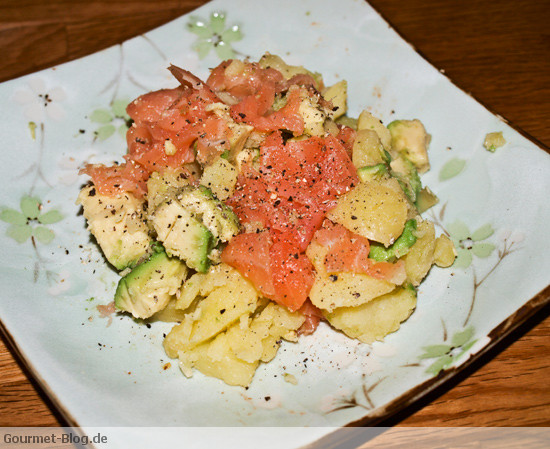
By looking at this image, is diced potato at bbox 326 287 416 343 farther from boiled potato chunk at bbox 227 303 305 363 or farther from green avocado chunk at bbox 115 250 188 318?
green avocado chunk at bbox 115 250 188 318

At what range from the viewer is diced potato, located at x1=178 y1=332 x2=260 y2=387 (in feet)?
8.70

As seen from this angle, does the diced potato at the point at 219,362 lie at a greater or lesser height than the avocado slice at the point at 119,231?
lesser

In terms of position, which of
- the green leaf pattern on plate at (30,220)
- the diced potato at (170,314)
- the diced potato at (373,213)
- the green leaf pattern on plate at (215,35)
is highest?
the green leaf pattern on plate at (215,35)

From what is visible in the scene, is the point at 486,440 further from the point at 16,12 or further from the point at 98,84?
the point at 16,12

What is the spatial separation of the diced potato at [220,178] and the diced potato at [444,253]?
1.11 m

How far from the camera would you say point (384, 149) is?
10.6 feet

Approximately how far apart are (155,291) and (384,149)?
1484 mm

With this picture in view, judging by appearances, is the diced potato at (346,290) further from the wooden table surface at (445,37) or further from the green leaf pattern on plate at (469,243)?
the wooden table surface at (445,37)

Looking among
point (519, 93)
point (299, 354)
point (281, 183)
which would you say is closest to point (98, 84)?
point (281, 183)

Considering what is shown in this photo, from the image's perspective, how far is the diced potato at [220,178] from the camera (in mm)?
2918

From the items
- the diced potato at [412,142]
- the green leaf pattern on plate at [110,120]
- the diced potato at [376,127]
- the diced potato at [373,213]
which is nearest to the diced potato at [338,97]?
the diced potato at [376,127]

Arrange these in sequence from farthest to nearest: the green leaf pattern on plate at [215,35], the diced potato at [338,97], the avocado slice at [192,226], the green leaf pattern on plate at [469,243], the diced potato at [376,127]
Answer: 1. the green leaf pattern on plate at [215,35]
2. the diced potato at [338,97]
3. the diced potato at [376,127]
4. the green leaf pattern on plate at [469,243]
5. the avocado slice at [192,226]

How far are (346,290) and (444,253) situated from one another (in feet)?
2.14

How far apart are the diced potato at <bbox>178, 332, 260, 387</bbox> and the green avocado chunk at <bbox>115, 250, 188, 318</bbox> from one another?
0.89ft
